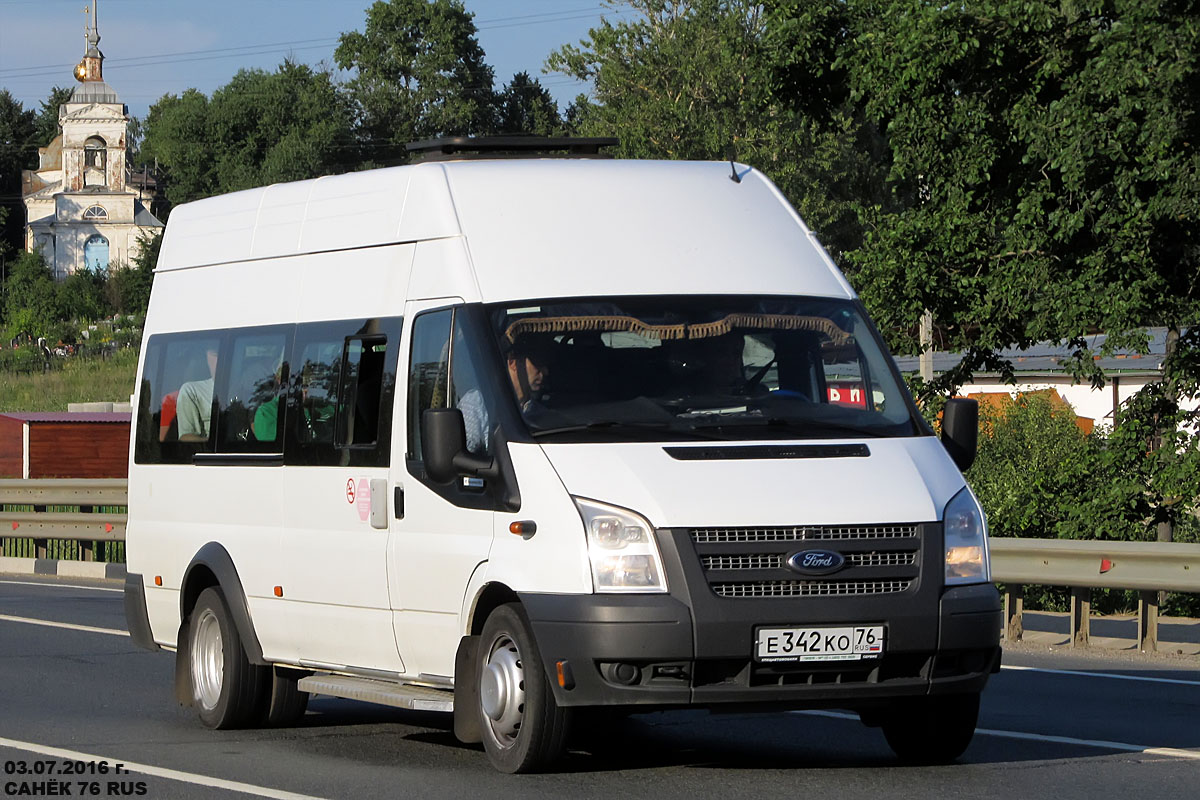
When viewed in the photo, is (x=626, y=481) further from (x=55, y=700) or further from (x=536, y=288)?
(x=55, y=700)

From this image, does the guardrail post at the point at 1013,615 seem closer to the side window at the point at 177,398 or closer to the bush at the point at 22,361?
the side window at the point at 177,398

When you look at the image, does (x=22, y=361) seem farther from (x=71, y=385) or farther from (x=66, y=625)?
(x=66, y=625)

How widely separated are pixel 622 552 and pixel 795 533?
66 cm

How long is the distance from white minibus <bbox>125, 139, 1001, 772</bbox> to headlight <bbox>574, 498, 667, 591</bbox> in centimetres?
1

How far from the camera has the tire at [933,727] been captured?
827cm

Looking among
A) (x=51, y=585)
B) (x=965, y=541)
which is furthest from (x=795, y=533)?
(x=51, y=585)

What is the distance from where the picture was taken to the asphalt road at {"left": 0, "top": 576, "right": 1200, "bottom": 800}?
7.84 metres

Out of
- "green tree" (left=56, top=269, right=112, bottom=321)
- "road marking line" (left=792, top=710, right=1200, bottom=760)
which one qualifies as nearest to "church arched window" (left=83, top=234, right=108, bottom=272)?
"green tree" (left=56, top=269, right=112, bottom=321)

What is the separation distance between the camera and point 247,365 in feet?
34.2

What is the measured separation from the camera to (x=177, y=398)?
11.1 meters

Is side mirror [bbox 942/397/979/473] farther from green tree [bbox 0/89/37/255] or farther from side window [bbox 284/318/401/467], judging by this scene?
green tree [bbox 0/89/37/255]

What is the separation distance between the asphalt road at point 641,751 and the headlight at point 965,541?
2.72 ft

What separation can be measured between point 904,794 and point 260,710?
3.95 m

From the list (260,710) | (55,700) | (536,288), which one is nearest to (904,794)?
(536,288)
